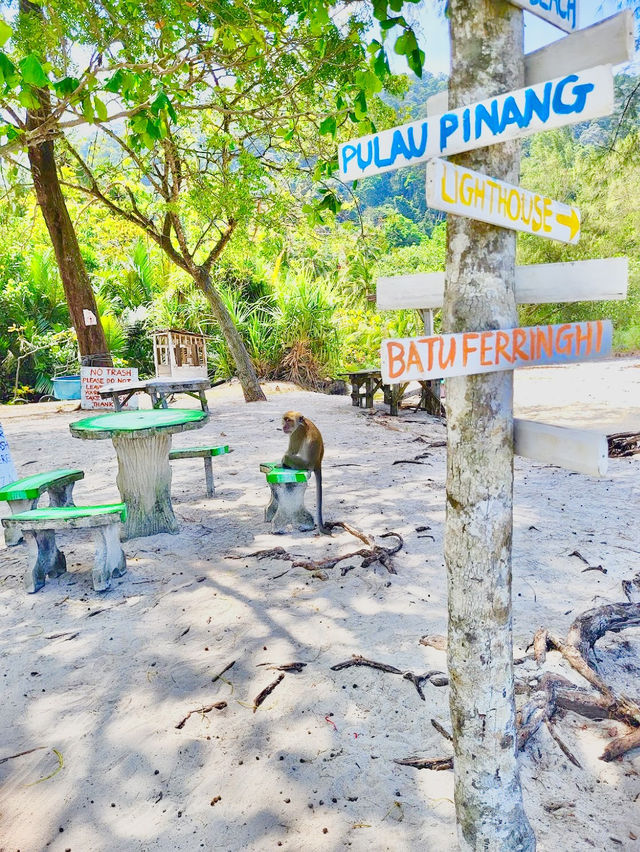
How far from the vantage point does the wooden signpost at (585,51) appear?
1.13 m

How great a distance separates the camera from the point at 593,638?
8.42ft

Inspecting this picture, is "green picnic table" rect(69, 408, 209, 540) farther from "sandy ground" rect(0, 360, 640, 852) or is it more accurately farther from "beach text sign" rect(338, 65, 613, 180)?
"beach text sign" rect(338, 65, 613, 180)

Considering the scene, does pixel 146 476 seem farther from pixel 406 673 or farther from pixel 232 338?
pixel 232 338

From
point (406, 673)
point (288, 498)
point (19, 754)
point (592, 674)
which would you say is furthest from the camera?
point (288, 498)

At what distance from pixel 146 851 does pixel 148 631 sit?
1200 millimetres

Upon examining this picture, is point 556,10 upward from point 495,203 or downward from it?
upward

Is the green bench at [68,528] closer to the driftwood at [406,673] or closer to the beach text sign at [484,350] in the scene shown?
the driftwood at [406,673]

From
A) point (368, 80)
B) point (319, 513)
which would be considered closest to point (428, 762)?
point (319, 513)

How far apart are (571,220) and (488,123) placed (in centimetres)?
31

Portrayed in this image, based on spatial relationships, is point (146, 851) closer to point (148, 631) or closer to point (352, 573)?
point (148, 631)

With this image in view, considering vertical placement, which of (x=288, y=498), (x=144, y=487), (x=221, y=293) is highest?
(x=221, y=293)

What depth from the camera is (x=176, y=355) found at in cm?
1088

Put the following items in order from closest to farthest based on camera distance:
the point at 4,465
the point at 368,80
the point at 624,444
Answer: the point at 368,80
the point at 4,465
the point at 624,444

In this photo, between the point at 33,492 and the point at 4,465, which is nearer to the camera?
the point at 33,492
